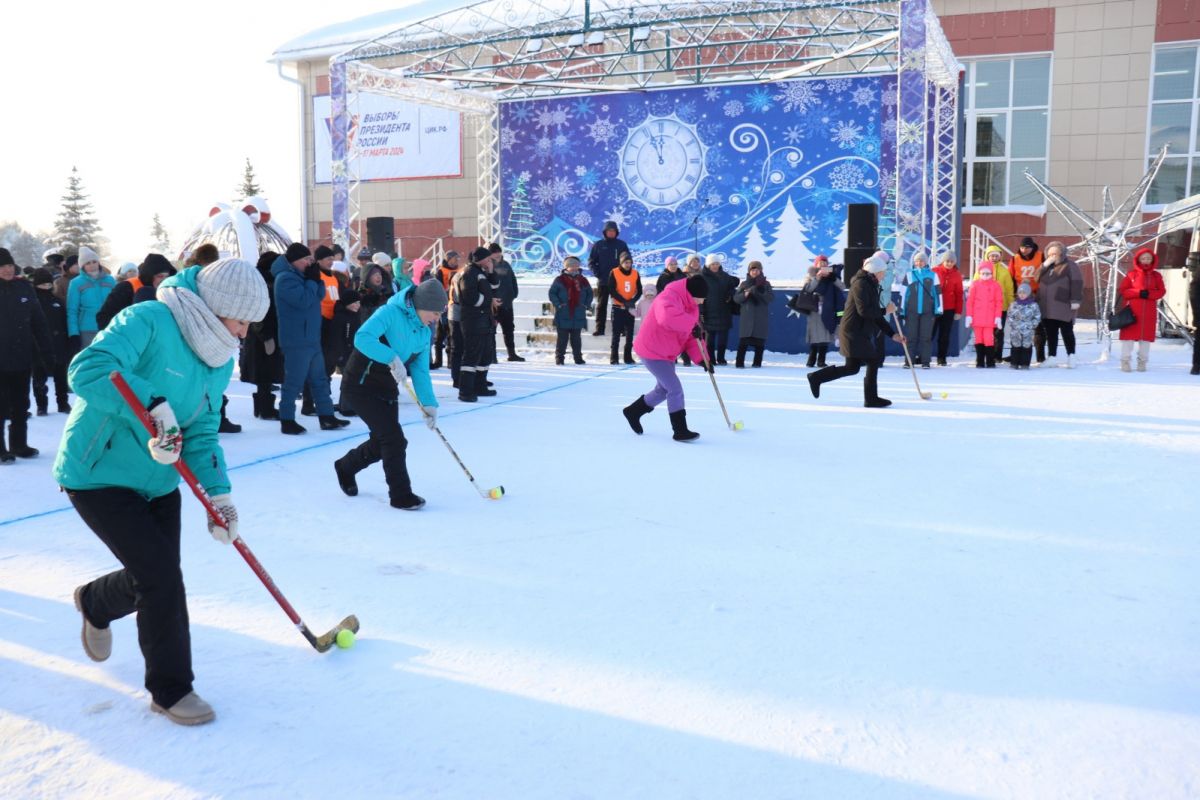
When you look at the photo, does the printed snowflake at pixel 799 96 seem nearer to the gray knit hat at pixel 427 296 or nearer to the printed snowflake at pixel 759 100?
the printed snowflake at pixel 759 100

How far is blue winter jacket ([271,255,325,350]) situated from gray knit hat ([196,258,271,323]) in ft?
16.1

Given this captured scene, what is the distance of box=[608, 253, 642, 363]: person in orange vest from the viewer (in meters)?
13.0

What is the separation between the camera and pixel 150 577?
105 inches

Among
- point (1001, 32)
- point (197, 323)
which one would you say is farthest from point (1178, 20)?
point (197, 323)

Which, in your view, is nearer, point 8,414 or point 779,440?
point 8,414

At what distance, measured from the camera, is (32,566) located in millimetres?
4184

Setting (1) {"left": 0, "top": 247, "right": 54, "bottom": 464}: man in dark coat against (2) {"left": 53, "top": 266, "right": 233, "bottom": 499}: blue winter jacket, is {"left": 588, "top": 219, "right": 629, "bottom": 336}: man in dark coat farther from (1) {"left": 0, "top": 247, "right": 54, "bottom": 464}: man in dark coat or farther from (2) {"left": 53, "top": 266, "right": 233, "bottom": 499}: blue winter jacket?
(2) {"left": 53, "top": 266, "right": 233, "bottom": 499}: blue winter jacket

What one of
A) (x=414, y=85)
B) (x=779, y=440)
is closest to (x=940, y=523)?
(x=779, y=440)

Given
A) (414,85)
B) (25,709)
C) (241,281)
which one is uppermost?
(414,85)

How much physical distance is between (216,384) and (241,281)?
0.33 metres

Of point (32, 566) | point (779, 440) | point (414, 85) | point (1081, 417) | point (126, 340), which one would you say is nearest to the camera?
point (126, 340)

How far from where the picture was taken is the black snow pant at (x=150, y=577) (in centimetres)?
264

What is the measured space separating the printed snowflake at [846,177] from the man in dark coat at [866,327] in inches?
345

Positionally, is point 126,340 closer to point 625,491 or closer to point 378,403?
point 378,403
